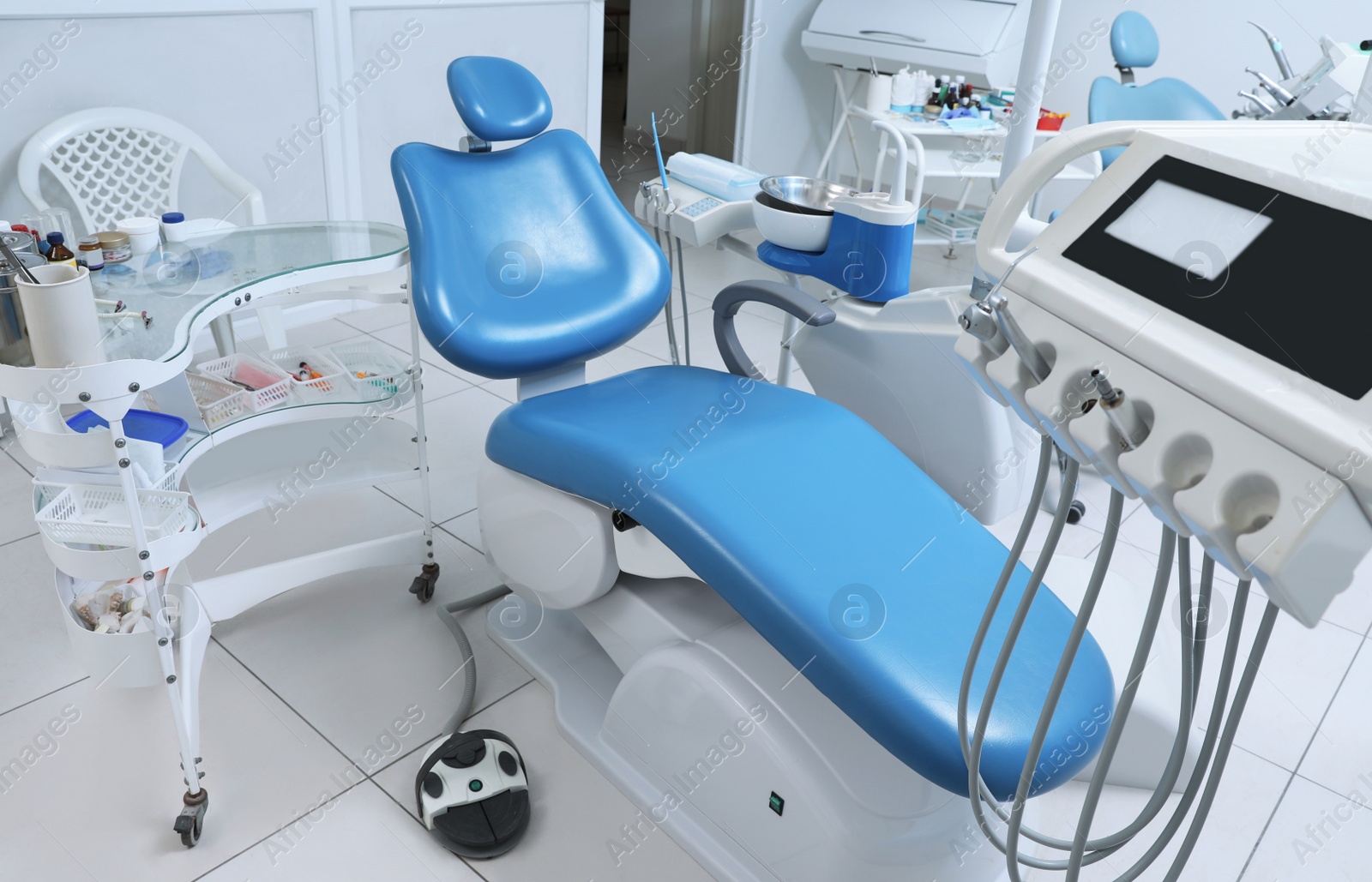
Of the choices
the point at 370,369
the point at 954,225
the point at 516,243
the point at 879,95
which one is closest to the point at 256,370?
the point at 370,369

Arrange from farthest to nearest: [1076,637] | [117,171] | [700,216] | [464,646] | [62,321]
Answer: [117,171]
[700,216]
[464,646]
[62,321]
[1076,637]

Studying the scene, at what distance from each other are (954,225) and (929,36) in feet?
3.14

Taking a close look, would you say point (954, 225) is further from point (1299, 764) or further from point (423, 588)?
point (423, 588)

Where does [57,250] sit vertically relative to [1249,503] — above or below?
below

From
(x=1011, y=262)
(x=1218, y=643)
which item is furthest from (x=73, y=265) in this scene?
(x=1218, y=643)

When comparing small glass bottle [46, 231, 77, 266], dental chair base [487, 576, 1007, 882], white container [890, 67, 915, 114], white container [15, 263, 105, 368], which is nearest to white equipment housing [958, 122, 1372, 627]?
dental chair base [487, 576, 1007, 882]

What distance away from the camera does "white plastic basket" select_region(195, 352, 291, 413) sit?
163 centimetres

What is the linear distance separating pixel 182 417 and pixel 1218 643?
6.66ft

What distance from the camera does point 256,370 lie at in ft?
5.65

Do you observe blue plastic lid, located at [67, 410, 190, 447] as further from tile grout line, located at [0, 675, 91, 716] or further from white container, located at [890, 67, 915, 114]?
white container, located at [890, 67, 915, 114]

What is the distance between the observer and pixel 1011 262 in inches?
29.1

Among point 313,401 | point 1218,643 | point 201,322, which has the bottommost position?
point 1218,643

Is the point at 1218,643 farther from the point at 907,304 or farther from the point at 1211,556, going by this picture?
the point at 1211,556

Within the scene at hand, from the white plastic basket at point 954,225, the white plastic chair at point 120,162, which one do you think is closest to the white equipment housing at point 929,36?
the white plastic basket at point 954,225
